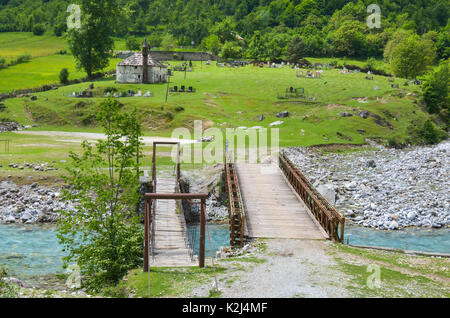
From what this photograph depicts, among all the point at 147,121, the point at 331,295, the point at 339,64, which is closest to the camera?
the point at 331,295

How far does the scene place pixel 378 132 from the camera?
58.6 metres

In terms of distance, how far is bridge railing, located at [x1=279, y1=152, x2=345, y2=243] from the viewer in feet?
74.0

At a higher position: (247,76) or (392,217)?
(247,76)

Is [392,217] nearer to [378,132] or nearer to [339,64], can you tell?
[378,132]

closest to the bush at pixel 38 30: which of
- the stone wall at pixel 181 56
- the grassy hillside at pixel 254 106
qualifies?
the stone wall at pixel 181 56

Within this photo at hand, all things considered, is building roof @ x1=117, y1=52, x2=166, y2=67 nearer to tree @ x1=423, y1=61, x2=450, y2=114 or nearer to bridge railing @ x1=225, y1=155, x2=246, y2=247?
tree @ x1=423, y1=61, x2=450, y2=114

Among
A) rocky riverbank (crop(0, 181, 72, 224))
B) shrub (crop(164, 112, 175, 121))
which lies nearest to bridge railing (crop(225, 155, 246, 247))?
rocky riverbank (crop(0, 181, 72, 224))

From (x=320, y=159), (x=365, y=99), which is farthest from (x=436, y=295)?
(x=365, y=99)

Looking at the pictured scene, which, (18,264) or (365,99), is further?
(365,99)

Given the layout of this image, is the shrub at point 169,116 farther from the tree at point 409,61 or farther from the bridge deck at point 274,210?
the tree at point 409,61

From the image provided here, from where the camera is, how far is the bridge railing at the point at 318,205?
2255 centimetres

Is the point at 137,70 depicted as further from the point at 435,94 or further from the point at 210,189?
the point at 210,189

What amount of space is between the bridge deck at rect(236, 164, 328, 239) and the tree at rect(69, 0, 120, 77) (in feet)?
188
